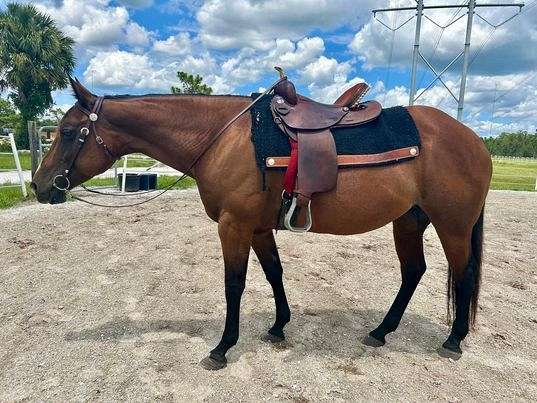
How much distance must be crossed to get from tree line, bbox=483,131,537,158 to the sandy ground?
111 metres

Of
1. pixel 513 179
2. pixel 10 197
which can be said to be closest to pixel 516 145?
pixel 513 179

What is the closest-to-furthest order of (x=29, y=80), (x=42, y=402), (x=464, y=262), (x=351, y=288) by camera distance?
(x=42, y=402) → (x=464, y=262) → (x=351, y=288) → (x=29, y=80)

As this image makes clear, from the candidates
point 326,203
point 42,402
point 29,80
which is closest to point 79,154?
point 42,402

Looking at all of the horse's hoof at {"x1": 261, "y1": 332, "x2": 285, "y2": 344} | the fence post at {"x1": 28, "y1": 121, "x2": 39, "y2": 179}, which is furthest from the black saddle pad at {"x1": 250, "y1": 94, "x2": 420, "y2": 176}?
the fence post at {"x1": 28, "y1": 121, "x2": 39, "y2": 179}

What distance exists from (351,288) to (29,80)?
26.7 meters

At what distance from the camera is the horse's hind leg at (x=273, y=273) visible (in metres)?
3.26

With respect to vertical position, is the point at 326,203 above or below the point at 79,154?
below

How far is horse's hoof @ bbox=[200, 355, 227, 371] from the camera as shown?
9.16 ft

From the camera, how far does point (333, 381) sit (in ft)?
8.85

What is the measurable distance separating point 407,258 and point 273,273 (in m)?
1.21

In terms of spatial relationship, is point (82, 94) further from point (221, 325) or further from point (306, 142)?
point (221, 325)

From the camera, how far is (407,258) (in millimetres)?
3504

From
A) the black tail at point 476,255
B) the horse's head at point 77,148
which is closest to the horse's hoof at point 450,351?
the black tail at point 476,255

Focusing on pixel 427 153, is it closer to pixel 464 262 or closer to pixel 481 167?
pixel 481 167
